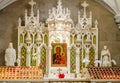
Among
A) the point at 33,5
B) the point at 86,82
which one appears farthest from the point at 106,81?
the point at 33,5

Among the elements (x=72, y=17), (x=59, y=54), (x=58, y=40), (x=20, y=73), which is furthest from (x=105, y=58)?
(x=20, y=73)

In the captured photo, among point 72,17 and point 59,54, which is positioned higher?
point 72,17

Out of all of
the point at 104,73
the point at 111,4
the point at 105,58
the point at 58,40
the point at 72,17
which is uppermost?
the point at 111,4

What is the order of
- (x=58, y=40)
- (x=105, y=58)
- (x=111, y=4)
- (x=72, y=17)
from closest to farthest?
(x=105, y=58)
(x=58, y=40)
(x=111, y=4)
(x=72, y=17)

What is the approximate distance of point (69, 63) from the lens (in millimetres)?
15328

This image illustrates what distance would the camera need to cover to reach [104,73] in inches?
522

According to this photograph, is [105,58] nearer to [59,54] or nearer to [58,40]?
[59,54]

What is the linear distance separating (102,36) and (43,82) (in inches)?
167

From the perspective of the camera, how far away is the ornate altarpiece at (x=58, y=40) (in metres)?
15.3

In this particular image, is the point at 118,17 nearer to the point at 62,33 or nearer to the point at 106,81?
the point at 62,33

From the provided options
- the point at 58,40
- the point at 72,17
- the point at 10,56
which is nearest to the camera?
the point at 10,56

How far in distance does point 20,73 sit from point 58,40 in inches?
107

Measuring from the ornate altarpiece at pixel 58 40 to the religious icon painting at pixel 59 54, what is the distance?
9 cm

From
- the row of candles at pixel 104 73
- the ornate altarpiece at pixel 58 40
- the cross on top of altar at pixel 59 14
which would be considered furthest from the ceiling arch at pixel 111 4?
the row of candles at pixel 104 73
